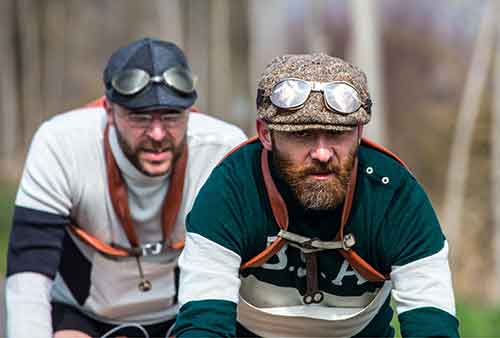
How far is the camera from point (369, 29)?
44.3 feet

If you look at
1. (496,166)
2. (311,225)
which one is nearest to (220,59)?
(496,166)

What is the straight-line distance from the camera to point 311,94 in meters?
3.61

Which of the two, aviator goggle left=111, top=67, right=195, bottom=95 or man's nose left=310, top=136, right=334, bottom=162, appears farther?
aviator goggle left=111, top=67, right=195, bottom=95

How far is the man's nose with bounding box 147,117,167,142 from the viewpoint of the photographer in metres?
4.91

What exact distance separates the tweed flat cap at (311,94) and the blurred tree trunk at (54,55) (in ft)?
94.4

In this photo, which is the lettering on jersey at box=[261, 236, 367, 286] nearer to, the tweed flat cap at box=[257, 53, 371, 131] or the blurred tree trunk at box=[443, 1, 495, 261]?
the tweed flat cap at box=[257, 53, 371, 131]

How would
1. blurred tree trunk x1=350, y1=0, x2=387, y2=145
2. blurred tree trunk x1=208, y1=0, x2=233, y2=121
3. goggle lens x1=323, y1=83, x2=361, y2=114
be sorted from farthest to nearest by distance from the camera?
blurred tree trunk x1=208, y1=0, x2=233, y2=121, blurred tree trunk x1=350, y1=0, x2=387, y2=145, goggle lens x1=323, y1=83, x2=361, y2=114

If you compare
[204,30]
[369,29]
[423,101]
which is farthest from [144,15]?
[369,29]

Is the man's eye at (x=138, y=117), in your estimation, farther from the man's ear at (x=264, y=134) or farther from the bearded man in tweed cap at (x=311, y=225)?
the man's ear at (x=264, y=134)

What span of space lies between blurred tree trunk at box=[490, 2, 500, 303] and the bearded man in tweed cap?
10407 mm

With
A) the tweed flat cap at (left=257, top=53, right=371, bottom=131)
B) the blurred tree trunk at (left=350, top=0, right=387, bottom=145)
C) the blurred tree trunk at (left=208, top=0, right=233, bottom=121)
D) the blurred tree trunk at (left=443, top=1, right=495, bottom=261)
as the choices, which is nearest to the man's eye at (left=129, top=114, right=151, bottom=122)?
the tweed flat cap at (left=257, top=53, right=371, bottom=131)

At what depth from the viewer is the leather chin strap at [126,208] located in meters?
5.05

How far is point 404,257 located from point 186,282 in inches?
26.9

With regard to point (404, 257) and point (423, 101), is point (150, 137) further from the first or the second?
point (423, 101)
